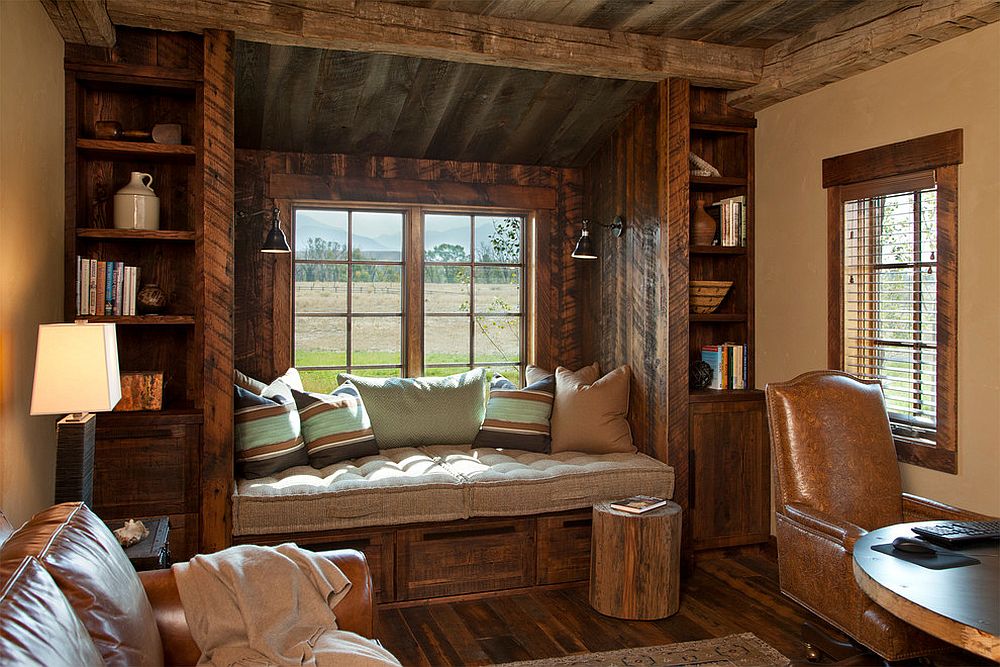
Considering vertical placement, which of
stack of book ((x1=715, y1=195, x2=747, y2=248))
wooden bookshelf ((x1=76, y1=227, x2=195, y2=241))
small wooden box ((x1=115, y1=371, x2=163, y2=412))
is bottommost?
small wooden box ((x1=115, y1=371, x2=163, y2=412))

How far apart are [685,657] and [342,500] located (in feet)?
5.21

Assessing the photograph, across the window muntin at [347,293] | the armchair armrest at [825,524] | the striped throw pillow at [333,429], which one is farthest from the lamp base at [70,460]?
the armchair armrest at [825,524]

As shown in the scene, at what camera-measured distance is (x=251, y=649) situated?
213cm

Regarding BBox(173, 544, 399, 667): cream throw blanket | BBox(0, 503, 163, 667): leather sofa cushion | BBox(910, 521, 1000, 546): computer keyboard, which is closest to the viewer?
BBox(0, 503, 163, 667): leather sofa cushion

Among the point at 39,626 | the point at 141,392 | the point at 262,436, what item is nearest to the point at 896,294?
the point at 262,436

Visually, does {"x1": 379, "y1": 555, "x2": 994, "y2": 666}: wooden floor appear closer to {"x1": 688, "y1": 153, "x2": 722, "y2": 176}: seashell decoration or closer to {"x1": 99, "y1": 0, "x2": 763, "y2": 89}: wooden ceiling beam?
{"x1": 688, "y1": 153, "x2": 722, "y2": 176}: seashell decoration

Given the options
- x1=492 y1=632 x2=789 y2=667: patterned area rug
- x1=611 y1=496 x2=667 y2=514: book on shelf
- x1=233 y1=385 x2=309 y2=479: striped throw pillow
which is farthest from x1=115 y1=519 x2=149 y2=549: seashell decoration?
x1=611 y1=496 x2=667 y2=514: book on shelf

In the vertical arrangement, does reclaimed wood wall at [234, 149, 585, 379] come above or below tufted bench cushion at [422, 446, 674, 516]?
above

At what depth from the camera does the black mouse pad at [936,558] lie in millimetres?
2102

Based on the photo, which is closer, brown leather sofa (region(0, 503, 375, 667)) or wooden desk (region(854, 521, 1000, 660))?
brown leather sofa (region(0, 503, 375, 667))

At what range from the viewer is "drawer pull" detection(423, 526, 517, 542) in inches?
146

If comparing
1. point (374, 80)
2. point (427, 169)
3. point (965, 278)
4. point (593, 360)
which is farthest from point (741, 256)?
point (374, 80)

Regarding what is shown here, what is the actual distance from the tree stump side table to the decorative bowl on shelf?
1.37 m

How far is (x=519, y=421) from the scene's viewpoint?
4500 millimetres
